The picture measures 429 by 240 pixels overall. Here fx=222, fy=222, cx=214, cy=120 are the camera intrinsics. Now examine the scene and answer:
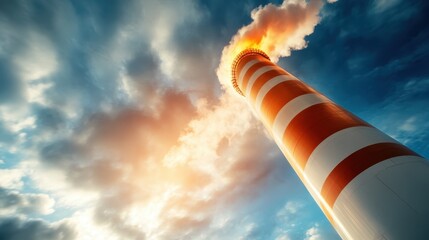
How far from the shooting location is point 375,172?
2.46m

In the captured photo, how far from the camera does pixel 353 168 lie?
8.70 ft

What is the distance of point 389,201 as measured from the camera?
7.37 ft

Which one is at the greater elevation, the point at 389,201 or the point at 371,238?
the point at 389,201

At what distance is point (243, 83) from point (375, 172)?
4262 mm

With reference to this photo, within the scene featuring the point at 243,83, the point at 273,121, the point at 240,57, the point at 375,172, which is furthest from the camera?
the point at 240,57

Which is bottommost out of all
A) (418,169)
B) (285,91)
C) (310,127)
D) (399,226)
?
(399,226)

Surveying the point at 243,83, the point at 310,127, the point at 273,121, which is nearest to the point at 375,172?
the point at 310,127

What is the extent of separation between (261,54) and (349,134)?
5.01 metres

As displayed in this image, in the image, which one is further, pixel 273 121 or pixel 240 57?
pixel 240 57

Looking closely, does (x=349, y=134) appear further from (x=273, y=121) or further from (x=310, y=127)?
(x=273, y=121)

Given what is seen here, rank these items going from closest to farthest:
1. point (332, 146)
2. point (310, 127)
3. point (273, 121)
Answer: point (332, 146)
point (310, 127)
point (273, 121)

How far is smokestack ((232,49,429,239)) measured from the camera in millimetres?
2154

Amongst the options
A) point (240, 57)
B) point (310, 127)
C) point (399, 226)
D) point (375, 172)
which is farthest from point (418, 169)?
point (240, 57)

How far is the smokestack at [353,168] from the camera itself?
2.15 meters
